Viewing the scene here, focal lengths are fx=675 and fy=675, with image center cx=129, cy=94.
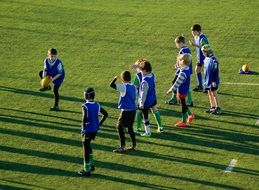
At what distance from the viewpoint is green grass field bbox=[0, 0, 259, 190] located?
51.6ft

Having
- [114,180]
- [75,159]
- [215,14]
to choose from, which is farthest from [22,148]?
[215,14]

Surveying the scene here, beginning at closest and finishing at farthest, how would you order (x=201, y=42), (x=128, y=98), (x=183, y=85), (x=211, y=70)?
1. (x=128, y=98)
2. (x=183, y=85)
3. (x=211, y=70)
4. (x=201, y=42)

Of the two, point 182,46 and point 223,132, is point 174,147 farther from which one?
point 182,46

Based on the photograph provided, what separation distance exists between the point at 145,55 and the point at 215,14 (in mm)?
6291

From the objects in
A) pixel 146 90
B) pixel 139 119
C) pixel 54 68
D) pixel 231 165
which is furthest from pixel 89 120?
pixel 54 68

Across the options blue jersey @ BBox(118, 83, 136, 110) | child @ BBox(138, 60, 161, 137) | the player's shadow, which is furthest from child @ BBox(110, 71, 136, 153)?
the player's shadow

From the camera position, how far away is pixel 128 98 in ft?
54.2

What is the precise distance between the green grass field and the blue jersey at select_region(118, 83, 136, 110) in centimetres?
121

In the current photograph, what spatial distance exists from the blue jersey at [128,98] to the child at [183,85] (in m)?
1.64

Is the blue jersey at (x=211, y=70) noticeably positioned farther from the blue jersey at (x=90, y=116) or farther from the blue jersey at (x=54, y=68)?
the blue jersey at (x=90, y=116)

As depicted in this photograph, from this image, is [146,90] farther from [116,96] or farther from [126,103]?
[116,96]

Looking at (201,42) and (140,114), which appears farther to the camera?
(201,42)

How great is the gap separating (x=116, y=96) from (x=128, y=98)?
4267mm

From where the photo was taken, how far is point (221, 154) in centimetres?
1683
